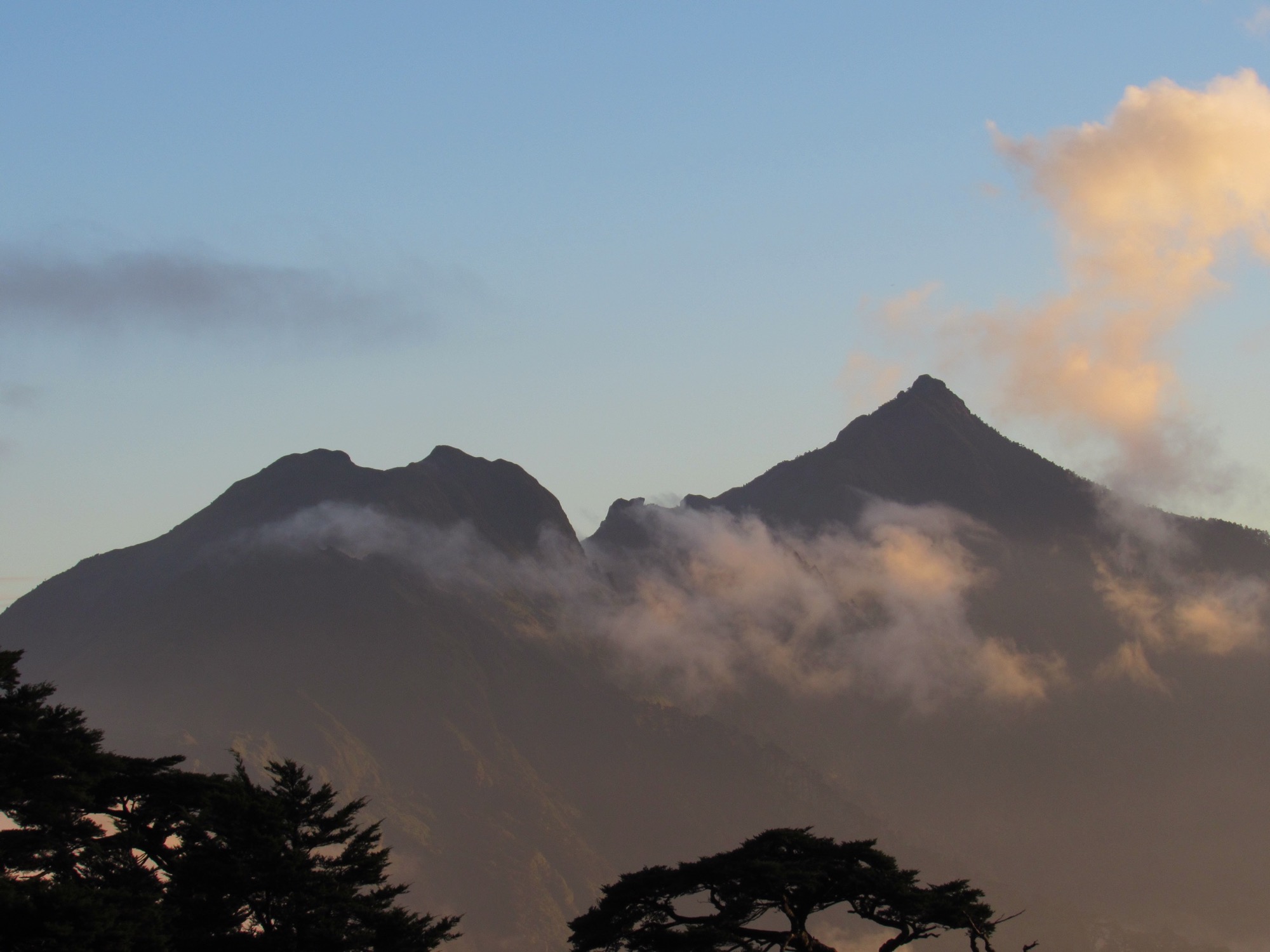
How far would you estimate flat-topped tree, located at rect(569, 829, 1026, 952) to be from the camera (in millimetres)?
64312

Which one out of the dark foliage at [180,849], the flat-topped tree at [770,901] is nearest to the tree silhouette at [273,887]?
the dark foliage at [180,849]

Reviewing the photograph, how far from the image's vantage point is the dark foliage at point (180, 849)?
198 feet

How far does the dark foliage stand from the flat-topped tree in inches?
416

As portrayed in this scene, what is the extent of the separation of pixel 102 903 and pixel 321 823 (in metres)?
19.2

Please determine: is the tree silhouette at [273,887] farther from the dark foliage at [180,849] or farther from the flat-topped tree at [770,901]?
the flat-topped tree at [770,901]

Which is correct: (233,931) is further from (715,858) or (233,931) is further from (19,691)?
(715,858)

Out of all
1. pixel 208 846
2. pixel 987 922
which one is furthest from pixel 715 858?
pixel 208 846

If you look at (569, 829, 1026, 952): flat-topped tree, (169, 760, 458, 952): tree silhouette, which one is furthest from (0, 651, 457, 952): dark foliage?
(569, 829, 1026, 952): flat-topped tree

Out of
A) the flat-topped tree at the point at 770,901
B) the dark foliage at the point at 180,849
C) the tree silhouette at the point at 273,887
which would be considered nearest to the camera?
the dark foliage at the point at 180,849

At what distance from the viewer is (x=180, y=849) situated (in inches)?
2694

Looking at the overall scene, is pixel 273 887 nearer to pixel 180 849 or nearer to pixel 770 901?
pixel 180 849

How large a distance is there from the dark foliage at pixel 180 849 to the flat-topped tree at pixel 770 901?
34.7ft

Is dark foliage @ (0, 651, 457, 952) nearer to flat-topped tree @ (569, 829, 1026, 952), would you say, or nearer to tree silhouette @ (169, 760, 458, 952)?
tree silhouette @ (169, 760, 458, 952)

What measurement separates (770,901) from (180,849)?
92.8 ft
